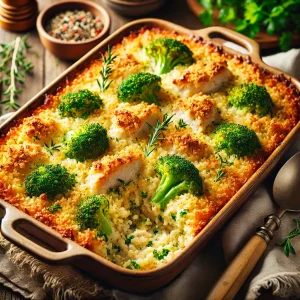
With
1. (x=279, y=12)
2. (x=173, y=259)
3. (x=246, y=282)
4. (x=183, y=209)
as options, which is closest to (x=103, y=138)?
(x=183, y=209)

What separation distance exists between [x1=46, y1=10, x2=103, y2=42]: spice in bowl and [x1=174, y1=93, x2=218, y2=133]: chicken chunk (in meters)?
1.42

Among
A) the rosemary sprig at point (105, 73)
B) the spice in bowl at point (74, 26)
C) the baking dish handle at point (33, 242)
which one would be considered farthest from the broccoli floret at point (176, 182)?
the spice in bowl at point (74, 26)

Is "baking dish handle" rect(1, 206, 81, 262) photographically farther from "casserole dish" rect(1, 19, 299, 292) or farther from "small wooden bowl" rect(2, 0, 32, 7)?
"small wooden bowl" rect(2, 0, 32, 7)

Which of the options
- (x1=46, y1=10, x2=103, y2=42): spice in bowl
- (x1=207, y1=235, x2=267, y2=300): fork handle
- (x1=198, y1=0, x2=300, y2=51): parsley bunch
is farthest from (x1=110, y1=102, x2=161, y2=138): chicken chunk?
(x1=198, y1=0, x2=300, y2=51): parsley bunch

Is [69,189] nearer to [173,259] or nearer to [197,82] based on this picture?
[173,259]

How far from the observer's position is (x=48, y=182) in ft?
11.0

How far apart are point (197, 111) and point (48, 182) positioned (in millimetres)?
1021

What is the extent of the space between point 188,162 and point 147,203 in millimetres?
327

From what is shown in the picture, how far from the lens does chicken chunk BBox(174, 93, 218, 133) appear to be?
3.79 meters

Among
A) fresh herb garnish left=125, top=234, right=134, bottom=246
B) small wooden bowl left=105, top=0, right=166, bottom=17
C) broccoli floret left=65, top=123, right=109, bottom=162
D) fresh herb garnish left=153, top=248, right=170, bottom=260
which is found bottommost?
small wooden bowl left=105, top=0, right=166, bottom=17

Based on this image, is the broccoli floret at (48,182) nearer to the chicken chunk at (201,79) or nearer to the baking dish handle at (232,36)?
the chicken chunk at (201,79)

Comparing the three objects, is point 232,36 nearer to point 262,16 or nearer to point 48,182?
point 262,16

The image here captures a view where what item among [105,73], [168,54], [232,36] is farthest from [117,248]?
[232,36]

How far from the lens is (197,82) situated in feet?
13.1
